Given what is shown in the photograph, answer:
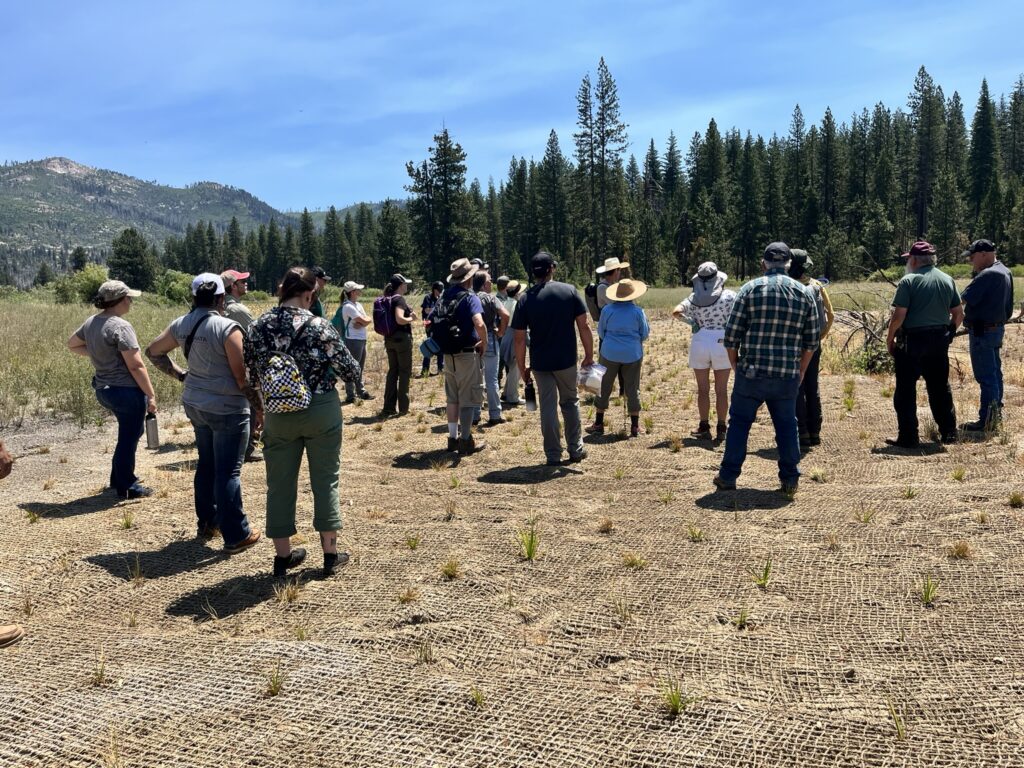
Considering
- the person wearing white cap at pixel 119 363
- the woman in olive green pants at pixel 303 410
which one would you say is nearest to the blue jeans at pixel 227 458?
the woman in olive green pants at pixel 303 410

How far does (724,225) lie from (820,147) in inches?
583

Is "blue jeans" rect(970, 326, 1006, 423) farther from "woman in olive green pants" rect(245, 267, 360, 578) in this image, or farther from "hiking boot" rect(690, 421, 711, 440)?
"woman in olive green pants" rect(245, 267, 360, 578)

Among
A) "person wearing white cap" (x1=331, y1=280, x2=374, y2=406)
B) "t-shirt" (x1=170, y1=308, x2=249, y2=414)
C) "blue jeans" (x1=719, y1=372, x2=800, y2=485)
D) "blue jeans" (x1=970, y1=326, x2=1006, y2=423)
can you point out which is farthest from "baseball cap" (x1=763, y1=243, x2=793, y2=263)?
"person wearing white cap" (x1=331, y1=280, x2=374, y2=406)

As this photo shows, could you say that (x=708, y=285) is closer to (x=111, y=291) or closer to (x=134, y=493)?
(x=111, y=291)

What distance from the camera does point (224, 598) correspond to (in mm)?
4633

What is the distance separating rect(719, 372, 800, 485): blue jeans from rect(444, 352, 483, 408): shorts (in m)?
2.81

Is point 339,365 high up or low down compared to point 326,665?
up

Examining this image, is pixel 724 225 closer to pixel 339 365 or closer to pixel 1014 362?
pixel 1014 362

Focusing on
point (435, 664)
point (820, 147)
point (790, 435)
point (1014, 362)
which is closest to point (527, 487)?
point (790, 435)

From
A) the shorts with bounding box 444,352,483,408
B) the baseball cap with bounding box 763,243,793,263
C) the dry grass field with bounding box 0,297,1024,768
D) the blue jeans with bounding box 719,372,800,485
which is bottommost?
the dry grass field with bounding box 0,297,1024,768

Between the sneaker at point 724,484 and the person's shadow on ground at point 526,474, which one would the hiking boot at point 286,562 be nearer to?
the person's shadow on ground at point 526,474

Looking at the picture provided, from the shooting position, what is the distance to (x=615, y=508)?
242 inches

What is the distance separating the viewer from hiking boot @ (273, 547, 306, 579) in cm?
489

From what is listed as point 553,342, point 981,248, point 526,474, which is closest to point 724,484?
point 526,474
